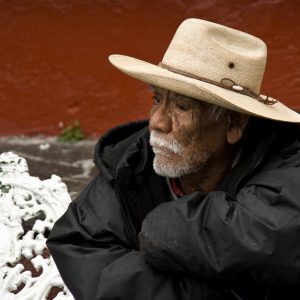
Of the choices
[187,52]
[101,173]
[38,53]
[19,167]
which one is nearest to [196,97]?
[187,52]

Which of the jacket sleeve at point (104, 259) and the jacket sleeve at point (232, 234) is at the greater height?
the jacket sleeve at point (232, 234)

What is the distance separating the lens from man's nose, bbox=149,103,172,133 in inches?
102

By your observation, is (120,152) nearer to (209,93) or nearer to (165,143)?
(165,143)

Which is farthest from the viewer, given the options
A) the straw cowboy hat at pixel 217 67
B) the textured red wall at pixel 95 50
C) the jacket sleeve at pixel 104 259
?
the textured red wall at pixel 95 50

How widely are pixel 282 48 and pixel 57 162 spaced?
1.83 metres

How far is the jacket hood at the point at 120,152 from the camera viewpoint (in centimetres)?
271

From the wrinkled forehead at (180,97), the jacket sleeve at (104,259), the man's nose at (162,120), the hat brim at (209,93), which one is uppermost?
the hat brim at (209,93)

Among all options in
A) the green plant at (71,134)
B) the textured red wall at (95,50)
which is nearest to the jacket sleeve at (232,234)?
the textured red wall at (95,50)

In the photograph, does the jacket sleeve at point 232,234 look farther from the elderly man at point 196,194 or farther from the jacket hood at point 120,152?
the jacket hood at point 120,152

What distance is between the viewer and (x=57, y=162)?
5746mm

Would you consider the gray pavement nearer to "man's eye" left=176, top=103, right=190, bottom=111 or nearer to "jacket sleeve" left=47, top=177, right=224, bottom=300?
"jacket sleeve" left=47, top=177, right=224, bottom=300

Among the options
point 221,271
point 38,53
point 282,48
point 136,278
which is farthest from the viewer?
point 38,53

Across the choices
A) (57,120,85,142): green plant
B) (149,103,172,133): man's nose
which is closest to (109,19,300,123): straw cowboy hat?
(149,103,172,133): man's nose

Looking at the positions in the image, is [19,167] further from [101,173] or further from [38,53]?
[38,53]
